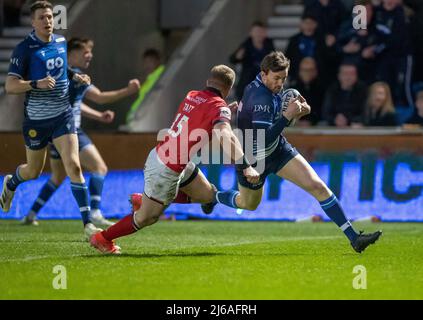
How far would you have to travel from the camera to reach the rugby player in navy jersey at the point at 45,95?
481 inches

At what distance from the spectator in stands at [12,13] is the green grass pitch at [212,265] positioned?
273 inches

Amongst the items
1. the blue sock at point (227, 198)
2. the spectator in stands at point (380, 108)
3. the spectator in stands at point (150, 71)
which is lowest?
the blue sock at point (227, 198)

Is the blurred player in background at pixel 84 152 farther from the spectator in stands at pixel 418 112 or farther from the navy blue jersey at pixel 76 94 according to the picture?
the spectator in stands at pixel 418 112

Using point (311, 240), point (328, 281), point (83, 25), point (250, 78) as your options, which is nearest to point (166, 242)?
point (311, 240)

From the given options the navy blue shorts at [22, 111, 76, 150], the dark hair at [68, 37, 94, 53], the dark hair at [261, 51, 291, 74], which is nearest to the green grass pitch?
the navy blue shorts at [22, 111, 76, 150]

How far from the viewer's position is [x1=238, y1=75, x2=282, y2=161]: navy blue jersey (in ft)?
35.6

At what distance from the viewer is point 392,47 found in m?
17.4

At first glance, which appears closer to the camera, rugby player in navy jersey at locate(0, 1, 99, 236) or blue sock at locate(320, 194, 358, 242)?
blue sock at locate(320, 194, 358, 242)

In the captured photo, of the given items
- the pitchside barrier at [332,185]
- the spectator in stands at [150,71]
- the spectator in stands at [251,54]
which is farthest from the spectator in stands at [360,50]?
the spectator in stands at [150,71]

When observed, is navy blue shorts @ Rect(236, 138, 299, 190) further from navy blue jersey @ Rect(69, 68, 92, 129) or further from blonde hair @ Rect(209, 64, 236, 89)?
navy blue jersey @ Rect(69, 68, 92, 129)

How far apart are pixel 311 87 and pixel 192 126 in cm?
714

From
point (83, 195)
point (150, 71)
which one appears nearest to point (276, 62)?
point (83, 195)

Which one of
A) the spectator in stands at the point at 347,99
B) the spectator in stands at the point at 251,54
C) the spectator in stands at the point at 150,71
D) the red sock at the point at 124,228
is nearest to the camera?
the red sock at the point at 124,228
